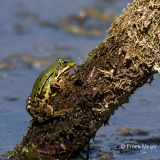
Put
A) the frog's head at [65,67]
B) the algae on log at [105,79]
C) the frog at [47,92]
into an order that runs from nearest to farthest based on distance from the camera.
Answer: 1. the algae on log at [105,79]
2. the frog at [47,92]
3. the frog's head at [65,67]

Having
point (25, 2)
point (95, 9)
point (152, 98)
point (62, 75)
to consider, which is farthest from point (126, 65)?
point (25, 2)

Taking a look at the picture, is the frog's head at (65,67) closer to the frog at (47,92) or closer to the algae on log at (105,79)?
the frog at (47,92)

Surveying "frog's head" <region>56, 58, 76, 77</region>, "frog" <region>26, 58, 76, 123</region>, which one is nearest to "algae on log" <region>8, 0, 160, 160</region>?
"frog" <region>26, 58, 76, 123</region>

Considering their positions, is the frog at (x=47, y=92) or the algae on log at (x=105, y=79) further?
the frog at (x=47, y=92)

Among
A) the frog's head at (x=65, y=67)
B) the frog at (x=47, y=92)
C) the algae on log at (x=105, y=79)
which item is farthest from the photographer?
the frog's head at (x=65, y=67)

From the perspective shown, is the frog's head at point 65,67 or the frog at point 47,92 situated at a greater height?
the frog's head at point 65,67

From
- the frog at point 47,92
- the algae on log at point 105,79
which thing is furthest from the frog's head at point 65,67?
the algae on log at point 105,79

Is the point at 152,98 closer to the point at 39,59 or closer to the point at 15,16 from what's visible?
the point at 39,59
